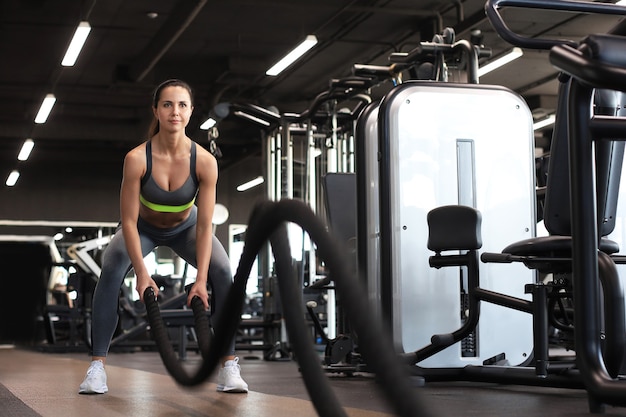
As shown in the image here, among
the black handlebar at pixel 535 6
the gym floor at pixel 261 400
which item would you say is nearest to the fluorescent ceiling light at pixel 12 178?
the gym floor at pixel 261 400

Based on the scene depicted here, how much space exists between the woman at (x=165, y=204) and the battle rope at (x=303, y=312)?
634 mm

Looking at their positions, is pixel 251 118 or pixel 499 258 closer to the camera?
pixel 499 258

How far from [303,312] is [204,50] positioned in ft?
32.3

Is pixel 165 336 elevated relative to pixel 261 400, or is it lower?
elevated

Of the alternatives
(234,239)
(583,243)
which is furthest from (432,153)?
(234,239)

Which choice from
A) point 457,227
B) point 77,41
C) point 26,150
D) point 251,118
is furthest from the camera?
point 26,150

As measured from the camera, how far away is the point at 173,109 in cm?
325

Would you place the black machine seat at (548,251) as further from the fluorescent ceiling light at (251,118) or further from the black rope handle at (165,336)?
the fluorescent ceiling light at (251,118)

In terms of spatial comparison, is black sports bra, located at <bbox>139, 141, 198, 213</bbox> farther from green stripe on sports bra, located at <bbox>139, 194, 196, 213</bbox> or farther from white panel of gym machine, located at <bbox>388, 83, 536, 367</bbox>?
white panel of gym machine, located at <bbox>388, 83, 536, 367</bbox>

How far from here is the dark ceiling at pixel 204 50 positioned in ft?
31.7

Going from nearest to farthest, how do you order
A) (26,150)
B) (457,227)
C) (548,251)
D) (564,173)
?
1. (564,173)
2. (548,251)
3. (457,227)
4. (26,150)

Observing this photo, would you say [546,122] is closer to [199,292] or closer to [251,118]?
[251,118]

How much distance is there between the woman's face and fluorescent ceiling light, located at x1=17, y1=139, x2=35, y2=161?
11.9 metres

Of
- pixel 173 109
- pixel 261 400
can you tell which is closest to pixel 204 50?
pixel 173 109
